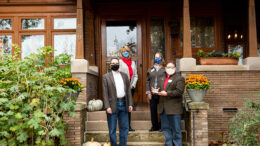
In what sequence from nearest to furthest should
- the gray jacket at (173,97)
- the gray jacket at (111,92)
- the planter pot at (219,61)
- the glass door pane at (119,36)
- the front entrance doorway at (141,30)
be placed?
1. the gray jacket at (111,92)
2. the gray jacket at (173,97)
3. the planter pot at (219,61)
4. the front entrance doorway at (141,30)
5. the glass door pane at (119,36)

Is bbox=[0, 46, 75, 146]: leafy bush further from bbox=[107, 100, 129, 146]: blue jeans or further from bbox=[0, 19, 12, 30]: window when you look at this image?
bbox=[0, 19, 12, 30]: window

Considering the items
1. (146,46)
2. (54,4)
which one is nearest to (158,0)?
(146,46)

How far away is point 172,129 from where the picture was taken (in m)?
4.86

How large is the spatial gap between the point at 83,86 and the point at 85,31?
8.07ft

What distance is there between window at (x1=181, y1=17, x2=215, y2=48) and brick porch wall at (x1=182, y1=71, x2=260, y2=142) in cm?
185

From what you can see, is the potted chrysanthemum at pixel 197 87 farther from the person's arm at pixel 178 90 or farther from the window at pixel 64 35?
the window at pixel 64 35

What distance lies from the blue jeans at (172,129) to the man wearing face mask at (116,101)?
80 centimetres

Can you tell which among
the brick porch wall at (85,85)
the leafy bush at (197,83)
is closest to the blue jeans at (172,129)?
the leafy bush at (197,83)

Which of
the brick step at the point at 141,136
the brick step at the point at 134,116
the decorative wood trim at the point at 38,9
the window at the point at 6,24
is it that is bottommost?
the brick step at the point at 141,136

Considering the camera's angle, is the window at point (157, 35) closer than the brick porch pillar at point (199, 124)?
No

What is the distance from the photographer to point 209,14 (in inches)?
314

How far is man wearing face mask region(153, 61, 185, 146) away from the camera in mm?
4730

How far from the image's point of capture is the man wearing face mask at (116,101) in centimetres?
463

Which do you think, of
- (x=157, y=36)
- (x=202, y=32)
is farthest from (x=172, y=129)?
(x=202, y=32)
